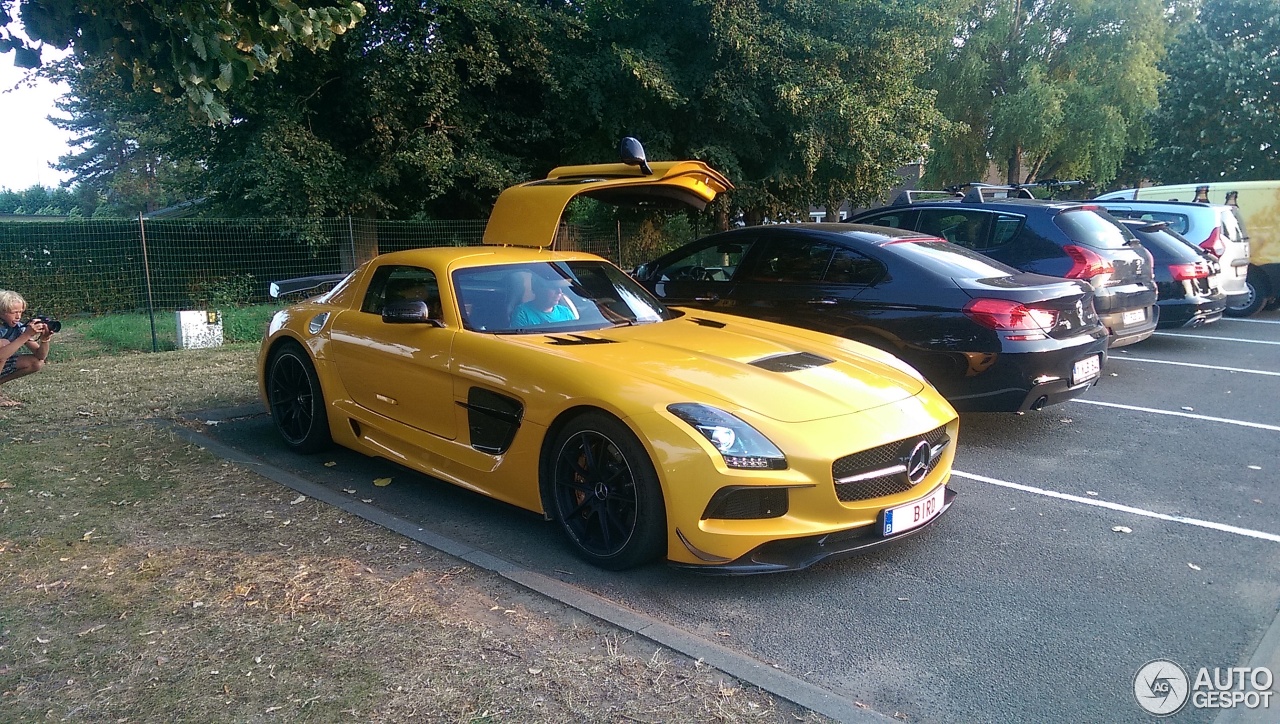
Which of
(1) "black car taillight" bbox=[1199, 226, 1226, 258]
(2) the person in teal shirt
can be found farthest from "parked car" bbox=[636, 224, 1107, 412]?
(1) "black car taillight" bbox=[1199, 226, 1226, 258]

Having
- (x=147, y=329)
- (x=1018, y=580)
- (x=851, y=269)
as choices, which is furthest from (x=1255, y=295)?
(x=147, y=329)

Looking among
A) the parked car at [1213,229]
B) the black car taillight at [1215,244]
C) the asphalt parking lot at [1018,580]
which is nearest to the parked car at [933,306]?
the asphalt parking lot at [1018,580]

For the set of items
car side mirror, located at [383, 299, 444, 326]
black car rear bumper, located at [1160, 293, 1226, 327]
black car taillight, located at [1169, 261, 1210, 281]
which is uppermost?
car side mirror, located at [383, 299, 444, 326]

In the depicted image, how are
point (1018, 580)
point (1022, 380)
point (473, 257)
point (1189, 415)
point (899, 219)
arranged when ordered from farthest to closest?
point (899, 219) → point (1189, 415) → point (1022, 380) → point (473, 257) → point (1018, 580)

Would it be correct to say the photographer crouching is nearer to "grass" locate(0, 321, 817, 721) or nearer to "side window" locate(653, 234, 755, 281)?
"grass" locate(0, 321, 817, 721)

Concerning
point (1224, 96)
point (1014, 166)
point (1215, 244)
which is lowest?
point (1215, 244)

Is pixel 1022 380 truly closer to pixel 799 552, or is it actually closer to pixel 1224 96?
pixel 799 552

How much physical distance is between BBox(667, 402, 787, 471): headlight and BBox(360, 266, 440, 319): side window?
1952 mm

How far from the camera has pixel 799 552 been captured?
11.8 feet

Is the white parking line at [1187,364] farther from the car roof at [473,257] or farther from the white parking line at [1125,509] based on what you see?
the car roof at [473,257]

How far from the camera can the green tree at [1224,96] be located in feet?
74.8

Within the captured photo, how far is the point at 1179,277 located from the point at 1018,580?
7.89 m

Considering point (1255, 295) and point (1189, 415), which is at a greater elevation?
point (1255, 295)

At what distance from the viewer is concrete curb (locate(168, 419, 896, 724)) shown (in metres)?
2.85
